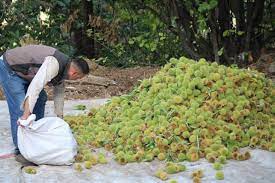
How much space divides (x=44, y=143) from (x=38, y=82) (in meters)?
0.45

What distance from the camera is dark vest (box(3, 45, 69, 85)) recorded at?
14.2 ft

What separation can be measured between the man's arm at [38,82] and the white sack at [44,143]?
76 mm

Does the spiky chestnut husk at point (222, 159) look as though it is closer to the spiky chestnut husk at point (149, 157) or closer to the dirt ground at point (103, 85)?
the spiky chestnut husk at point (149, 157)

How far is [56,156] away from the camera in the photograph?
4141 mm

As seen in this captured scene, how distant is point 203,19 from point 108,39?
2916 mm

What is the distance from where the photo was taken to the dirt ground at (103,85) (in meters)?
7.63

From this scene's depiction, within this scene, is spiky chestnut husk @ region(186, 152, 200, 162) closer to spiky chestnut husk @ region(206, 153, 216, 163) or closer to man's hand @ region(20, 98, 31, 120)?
spiky chestnut husk @ region(206, 153, 216, 163)

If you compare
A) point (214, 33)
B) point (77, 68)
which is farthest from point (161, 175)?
point (214, 33)

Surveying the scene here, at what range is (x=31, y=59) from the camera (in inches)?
172

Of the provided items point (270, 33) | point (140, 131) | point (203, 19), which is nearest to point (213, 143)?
point (140, 131)

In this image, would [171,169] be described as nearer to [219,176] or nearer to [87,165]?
[219,176]

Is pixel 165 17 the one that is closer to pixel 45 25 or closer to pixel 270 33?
pixel 270 33

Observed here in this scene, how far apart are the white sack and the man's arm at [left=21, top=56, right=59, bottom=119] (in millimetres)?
76

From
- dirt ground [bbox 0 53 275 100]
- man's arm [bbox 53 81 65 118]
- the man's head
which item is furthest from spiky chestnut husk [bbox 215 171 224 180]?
dirt ground [bbox 0 53 275 100]
